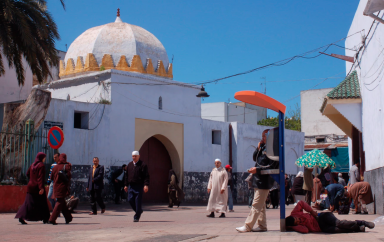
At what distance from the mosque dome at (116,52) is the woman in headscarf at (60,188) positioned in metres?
10.6

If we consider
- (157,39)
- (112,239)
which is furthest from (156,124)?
(112,239)

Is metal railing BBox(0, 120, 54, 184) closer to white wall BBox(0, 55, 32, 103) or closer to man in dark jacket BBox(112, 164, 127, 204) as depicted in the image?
man in dark jacket BBox(112, 164, 127, 204)

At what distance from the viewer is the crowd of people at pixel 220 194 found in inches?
301

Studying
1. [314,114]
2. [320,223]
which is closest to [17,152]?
[320,223]

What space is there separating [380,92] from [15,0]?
36.3 feet

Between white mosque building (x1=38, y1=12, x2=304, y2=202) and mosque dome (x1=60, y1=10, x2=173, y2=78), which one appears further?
mosque dome (x1=60, y1=10, x2=173, y2=78)

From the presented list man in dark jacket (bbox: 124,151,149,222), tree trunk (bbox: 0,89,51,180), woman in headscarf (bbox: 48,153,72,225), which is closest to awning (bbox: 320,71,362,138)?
man in dark jacket (bbox: 124,151,149,222)

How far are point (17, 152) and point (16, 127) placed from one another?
2.74ft

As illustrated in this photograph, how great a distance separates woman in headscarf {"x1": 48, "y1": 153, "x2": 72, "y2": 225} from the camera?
968 cm

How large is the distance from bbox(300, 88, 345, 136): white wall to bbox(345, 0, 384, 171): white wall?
2631cm

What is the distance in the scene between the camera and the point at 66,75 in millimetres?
21312

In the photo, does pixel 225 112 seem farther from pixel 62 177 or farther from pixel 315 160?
pixel 62 177

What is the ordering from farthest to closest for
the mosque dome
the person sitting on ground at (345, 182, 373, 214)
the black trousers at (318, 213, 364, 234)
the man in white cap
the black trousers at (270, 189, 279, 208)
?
the mosque dome → the black trousers at (270, 189, 279, 208) → the person sitting on ground at (345, 182, 373, 214) → the man in white cap → the black trousers at (318, 213, 364, 234)

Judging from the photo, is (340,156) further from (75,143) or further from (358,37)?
(75,143)
